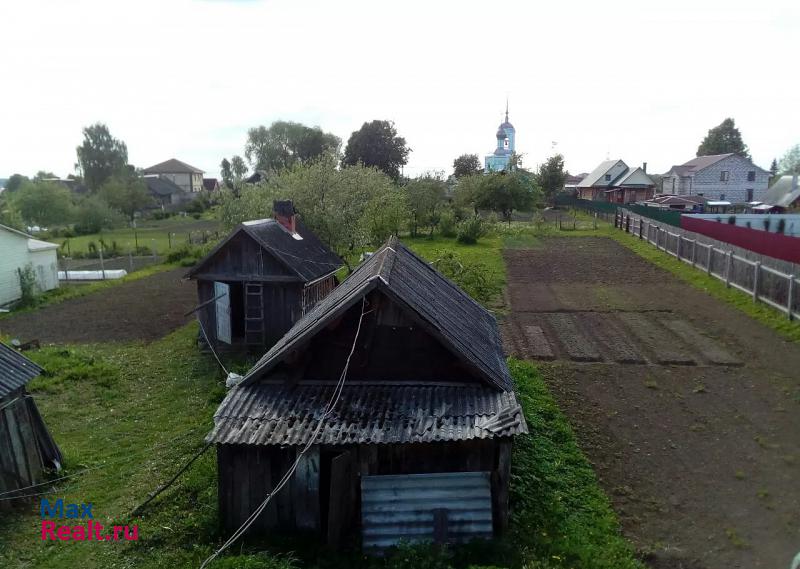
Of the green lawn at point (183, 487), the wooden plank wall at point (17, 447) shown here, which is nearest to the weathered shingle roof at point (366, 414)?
the green lawn at point (183, 487)

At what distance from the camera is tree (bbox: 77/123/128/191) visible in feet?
268

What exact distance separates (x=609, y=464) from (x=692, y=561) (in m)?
2.74

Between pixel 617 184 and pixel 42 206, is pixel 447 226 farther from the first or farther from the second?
pixel 42 206

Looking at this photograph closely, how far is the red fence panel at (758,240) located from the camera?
25031 mm

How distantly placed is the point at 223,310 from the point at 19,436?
25.8 ft

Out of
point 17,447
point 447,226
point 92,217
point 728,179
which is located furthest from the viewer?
point 728,179

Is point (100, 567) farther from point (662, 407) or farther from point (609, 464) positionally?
point (662, 407)

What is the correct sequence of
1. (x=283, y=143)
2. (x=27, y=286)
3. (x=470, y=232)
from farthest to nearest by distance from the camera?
(x=283, y=143) → (x=470, y=232) → (x=27, y=286)

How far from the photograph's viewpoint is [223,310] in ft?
Answer: 58.2

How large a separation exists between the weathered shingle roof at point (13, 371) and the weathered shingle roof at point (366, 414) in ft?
14.1

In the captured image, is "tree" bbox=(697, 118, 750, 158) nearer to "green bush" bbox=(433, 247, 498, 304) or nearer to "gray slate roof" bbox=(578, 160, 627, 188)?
"gray slate roof" bbox=(578, 160, 627, 188)

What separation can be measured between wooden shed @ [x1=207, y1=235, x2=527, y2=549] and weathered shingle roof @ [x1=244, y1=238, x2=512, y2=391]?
43mm

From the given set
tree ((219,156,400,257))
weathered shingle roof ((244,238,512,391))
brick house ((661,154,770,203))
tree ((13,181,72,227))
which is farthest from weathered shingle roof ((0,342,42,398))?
brick house ((661,154,770,203))

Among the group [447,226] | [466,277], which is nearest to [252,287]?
[466,277]
